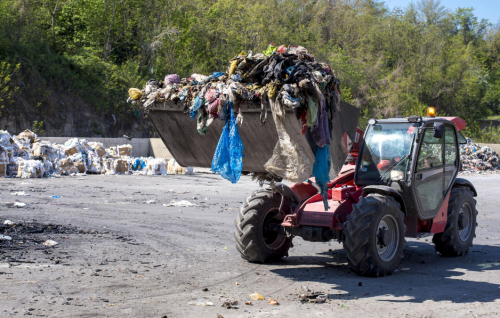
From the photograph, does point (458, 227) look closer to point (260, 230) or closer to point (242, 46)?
point (260, 230)

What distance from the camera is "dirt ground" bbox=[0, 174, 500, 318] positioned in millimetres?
5133

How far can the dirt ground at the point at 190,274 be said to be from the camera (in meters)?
5.13

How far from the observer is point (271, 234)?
290 inches

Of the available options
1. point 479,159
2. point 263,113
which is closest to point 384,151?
point 263,113

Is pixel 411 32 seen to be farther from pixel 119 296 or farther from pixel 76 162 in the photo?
pixel 119 296

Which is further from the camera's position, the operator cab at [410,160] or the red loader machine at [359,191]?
the operator cab at [410,160]

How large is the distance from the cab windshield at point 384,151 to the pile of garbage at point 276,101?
1.42 meters

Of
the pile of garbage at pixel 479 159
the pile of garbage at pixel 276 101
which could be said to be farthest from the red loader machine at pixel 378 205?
the pile of garbage at pixel 479 159

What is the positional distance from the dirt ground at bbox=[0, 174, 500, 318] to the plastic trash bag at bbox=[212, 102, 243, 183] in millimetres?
1311

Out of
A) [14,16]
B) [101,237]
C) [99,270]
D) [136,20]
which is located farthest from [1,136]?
[136,20]

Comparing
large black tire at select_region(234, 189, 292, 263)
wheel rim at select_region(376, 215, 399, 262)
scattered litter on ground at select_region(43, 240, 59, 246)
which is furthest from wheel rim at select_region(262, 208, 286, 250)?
scattered litter on ground at select_region(43, 240, 59, 246)

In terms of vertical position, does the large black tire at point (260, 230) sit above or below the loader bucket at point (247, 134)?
below

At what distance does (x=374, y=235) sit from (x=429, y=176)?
5.52 ft

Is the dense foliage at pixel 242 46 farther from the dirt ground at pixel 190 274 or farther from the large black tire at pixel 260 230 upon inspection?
the large black tire at pixel 260 230
